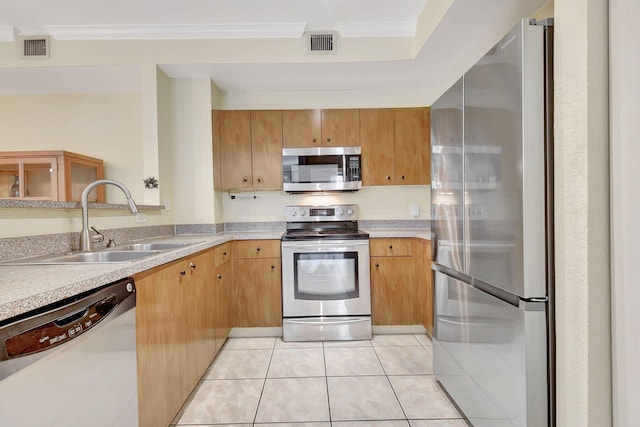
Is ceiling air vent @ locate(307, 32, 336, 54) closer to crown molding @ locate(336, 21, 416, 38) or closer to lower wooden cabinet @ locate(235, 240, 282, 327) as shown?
crown molding @ locate(336, 21, 416, 38)

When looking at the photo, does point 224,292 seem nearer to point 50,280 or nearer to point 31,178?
point 50,280

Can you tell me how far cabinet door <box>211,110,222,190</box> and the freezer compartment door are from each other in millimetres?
2107

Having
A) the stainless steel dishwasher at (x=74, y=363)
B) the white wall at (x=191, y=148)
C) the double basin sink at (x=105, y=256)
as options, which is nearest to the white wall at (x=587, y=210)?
the stainless steel dishwasher at (x=74, y=363)

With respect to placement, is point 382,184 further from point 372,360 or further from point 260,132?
point 372,360

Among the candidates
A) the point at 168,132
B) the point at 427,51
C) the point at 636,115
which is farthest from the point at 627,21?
the point at 168,132

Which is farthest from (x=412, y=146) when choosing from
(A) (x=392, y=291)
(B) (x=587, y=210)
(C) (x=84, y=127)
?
(C) (x=84, y=127)

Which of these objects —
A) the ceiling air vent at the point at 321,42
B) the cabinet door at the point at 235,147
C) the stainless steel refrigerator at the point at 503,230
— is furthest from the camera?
the cabinet door at the point at 235,147

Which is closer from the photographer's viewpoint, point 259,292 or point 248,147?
point 259,292

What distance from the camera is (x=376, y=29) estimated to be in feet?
8.82

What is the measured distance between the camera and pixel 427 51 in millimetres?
2588

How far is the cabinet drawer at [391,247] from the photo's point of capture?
9.52 ft

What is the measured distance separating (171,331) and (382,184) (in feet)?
7.33

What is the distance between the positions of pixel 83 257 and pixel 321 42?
231 centimetres

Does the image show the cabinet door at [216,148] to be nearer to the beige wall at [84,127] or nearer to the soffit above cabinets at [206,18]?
the soffit above cabinets at [206,18]
